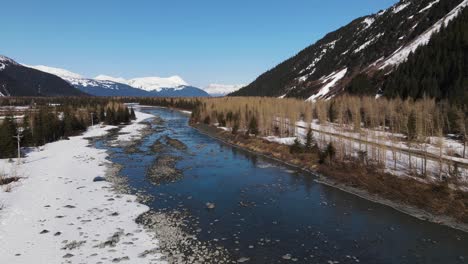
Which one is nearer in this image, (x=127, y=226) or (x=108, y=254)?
(x=108, y=254)

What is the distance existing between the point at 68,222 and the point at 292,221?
A: 14.8 meters

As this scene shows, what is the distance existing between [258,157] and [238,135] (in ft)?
63.9

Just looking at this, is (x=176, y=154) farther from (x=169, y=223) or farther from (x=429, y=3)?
(x=429, y=3)

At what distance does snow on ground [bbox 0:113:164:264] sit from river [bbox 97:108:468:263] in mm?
3439

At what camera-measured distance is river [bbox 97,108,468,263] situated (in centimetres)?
2008

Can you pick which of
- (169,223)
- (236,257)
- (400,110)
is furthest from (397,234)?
(400,110)

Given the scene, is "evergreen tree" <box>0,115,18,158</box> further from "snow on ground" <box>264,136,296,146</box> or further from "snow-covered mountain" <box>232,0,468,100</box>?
"snow-covered mountain" <box>232,0,468,100</box>

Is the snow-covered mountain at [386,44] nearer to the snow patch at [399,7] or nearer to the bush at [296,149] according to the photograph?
the snow patch at [399,7]

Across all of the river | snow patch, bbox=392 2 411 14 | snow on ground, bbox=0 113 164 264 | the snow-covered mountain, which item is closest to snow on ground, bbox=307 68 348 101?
the snow-covered mountain

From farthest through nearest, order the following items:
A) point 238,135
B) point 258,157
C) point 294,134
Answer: point 238,135
point 294,134
point 258,157

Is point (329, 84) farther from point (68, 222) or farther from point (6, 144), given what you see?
point (68, 222)

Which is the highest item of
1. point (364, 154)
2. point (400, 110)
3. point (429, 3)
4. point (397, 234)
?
point (429, 3)

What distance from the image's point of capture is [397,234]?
23.2m

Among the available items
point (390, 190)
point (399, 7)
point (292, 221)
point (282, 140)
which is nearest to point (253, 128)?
point (282, 140)
